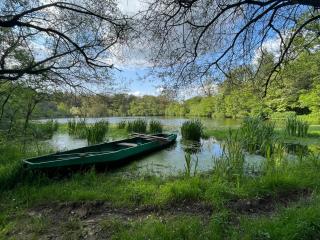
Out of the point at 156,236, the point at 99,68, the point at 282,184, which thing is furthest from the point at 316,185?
the point at 99,68

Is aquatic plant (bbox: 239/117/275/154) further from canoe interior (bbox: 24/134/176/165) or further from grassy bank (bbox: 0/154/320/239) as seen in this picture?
canoe interior (bbox: 24/134/176/165)

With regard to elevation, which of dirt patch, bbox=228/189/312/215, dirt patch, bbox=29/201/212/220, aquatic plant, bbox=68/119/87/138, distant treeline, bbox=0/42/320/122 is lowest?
dirt patch, bbox=29/201/212/220

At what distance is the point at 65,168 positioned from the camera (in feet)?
20.2

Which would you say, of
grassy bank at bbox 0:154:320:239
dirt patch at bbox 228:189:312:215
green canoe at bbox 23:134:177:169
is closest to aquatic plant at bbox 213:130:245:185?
grassy bank at bbox 0:154:320:239

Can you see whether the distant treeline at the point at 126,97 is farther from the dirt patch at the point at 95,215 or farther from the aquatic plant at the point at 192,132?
the aquatic plant at the point at 192,132

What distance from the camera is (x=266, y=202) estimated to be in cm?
447

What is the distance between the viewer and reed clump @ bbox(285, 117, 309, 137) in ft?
44.2

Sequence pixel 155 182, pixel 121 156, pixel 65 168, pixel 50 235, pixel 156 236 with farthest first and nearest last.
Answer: pixel 121 156 → pixel 65 168 → pixel 155 182 → pixel 50 235 → pixel 156 236

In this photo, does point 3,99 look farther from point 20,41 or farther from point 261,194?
point 261,194

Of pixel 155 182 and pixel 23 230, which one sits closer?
pixel 23 230

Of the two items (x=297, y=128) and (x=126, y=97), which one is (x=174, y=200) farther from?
(x=297, y=128)

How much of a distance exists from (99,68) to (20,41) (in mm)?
1844

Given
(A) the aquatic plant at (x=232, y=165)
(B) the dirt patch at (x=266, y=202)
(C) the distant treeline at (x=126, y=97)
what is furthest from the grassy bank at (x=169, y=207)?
(C) the distant treeline at (x=126, y=97)

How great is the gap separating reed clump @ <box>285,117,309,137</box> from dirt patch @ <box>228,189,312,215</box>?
30.2 ft
